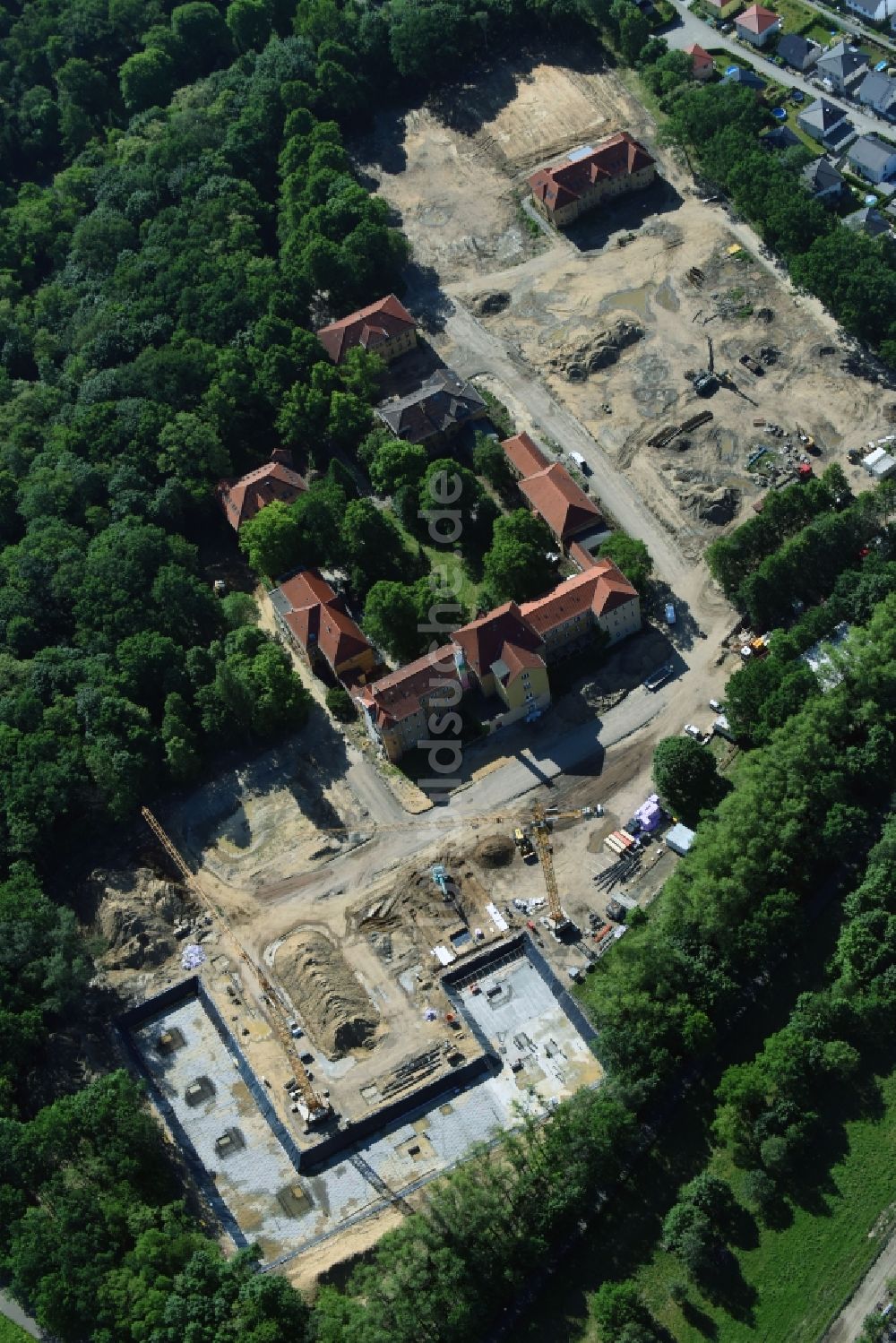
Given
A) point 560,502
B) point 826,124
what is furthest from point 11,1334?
point 826,124

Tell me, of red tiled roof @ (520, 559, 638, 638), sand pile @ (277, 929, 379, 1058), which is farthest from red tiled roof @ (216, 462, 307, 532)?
sand pile @ (277, 929, 379, 1058)

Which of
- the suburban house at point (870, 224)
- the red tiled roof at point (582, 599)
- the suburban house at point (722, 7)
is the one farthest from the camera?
the suburban house at point (722, 7)

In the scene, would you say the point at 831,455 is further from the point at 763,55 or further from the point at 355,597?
the point at 763,55

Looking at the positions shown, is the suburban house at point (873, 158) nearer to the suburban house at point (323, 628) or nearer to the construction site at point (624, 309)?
the construction site at point (624, 309)

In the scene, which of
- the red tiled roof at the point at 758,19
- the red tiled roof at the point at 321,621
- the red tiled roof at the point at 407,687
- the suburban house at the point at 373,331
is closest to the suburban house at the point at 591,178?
the suburban house at the point at 373,331

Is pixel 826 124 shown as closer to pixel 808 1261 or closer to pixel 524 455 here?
pixel 524 455

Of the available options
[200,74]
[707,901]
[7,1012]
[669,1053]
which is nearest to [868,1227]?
[669,1053]

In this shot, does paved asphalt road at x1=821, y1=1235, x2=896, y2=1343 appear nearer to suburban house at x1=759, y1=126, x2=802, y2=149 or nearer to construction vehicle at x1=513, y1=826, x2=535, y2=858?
→ construction vehicle at x1=513, y1=826, x2=535, y2=858
